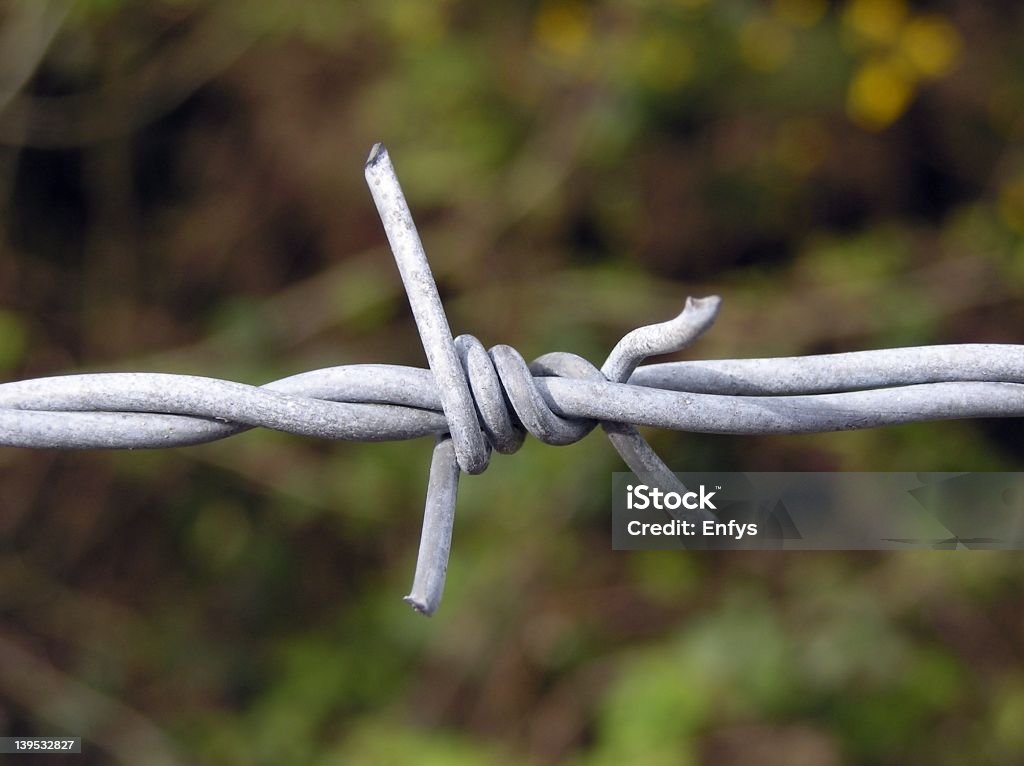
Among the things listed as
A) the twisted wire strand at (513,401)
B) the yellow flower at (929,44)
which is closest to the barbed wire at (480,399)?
the twisted wire strand at (513,401)

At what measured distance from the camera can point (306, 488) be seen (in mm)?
2596

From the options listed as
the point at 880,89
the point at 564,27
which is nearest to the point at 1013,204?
the point at 880,89

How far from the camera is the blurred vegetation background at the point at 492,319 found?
2.16m

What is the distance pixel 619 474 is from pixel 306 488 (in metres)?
1.80

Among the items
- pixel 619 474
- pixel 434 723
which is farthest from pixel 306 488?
pixel 619 474

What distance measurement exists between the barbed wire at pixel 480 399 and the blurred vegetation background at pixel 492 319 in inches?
57.5

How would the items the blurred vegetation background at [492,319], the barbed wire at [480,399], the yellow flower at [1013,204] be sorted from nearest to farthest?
1. the barbed wire at [480,399]
2. the blurred vegetation background at [492,319]
3. the yellow flower at [1013,204]

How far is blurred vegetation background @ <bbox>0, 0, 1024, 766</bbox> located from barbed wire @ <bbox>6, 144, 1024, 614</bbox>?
4.79 feet

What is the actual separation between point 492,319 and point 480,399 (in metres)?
2.01

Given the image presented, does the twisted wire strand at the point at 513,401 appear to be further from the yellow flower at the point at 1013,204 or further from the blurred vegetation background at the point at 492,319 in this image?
the yellow flower at the point at 1013,204

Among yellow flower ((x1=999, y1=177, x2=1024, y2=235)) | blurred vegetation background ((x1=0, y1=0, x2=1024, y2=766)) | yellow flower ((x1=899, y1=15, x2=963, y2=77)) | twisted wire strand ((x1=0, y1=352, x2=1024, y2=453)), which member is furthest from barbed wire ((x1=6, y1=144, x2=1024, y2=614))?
yellow flower ((x1=899, y1=15, x2=963, y2=77))

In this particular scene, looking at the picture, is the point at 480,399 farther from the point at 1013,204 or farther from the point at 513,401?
the point at 1013,204

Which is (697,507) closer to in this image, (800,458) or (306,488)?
(800,458)

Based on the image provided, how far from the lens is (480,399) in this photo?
668mm
